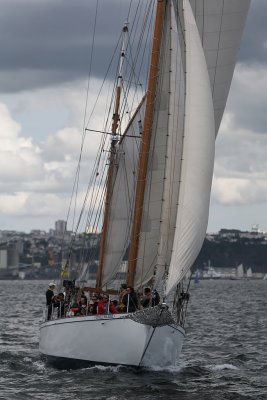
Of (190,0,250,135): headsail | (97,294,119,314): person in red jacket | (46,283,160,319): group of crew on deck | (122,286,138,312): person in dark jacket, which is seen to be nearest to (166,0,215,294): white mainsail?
(122,286,138,312): person in dark jacket

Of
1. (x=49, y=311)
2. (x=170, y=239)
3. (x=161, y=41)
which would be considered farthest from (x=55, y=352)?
(x=161, y=41)

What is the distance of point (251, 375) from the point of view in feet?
144

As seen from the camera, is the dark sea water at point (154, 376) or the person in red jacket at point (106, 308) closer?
the dark sea water at point (154, 376)

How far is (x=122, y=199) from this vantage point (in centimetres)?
5128

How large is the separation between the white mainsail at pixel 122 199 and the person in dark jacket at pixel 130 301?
8.50 m

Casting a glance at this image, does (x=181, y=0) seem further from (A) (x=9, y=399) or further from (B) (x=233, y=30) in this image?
(A) (x=9, y=399)

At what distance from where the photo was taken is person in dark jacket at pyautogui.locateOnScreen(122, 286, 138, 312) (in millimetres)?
40938

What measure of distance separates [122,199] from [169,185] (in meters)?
9.41

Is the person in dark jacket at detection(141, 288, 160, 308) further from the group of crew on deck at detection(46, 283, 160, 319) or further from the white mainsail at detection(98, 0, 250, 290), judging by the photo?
the white mainsail at detection(98, 0, 250, 290)

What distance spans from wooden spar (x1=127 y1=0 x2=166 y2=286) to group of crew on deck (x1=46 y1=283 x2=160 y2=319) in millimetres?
1217

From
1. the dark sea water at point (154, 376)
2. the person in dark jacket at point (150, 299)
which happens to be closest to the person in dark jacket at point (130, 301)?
the person in dark jacket at point (150, 299)

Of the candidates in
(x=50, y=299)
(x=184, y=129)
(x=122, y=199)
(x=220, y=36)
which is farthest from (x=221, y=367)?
(x=220, y=36)

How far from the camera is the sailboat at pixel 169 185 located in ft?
125

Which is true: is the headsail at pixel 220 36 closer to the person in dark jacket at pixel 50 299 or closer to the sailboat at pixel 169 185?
the sailboat at pixel 169 185
